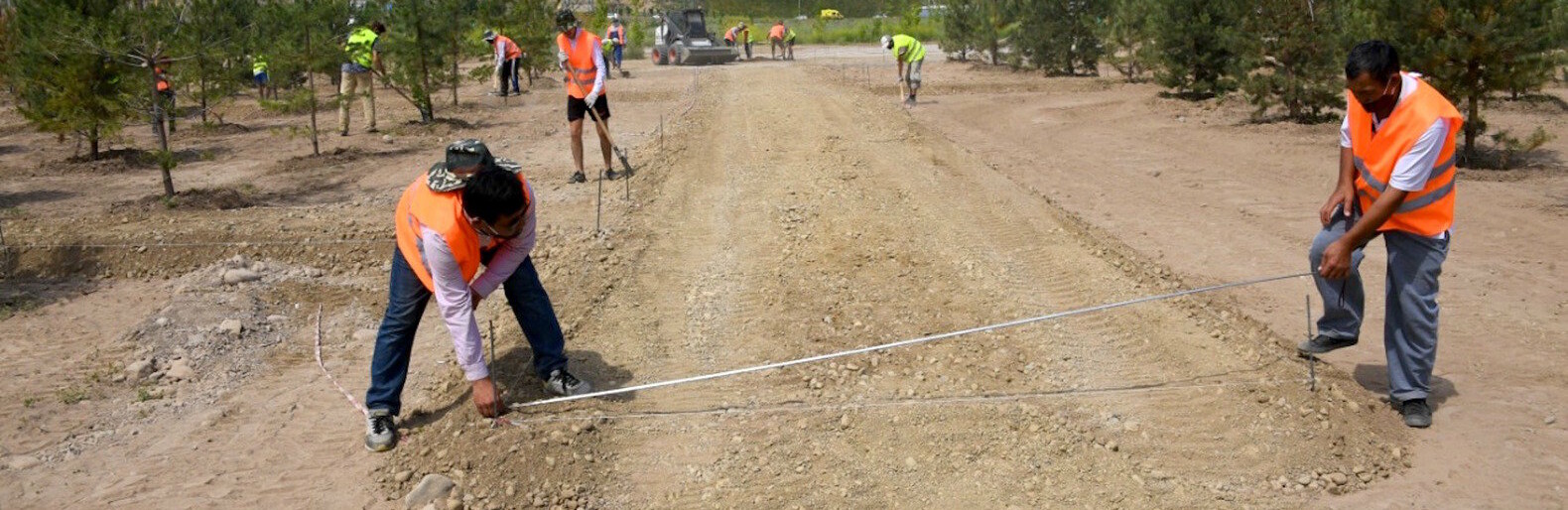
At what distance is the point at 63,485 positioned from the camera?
15.3ft

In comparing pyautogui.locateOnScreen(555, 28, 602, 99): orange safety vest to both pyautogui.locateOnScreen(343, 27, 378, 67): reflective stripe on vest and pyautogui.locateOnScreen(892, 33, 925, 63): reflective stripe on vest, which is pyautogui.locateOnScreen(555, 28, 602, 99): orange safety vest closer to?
pyautogui.locateOnScreen(343, 27, 378, 67): reflective stripe on vest

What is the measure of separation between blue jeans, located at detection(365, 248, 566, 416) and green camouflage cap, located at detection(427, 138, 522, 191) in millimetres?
440

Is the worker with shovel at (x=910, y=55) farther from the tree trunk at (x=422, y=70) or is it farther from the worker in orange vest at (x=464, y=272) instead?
the worker in orange vest at (x=464, y=272)

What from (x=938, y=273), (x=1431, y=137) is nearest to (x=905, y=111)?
(x=938, y=273)

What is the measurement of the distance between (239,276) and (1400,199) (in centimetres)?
682

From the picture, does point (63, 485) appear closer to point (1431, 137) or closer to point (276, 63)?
point (1431, 137)

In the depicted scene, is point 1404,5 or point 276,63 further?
point 276,63

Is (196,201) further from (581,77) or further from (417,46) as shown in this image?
(417,46)

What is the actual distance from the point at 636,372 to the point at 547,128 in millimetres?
10843

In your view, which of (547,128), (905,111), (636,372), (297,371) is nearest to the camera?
(636,372)

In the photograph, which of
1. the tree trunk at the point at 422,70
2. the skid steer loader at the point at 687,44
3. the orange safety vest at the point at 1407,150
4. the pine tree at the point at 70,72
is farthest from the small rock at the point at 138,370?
the skid steer loader at the point at 687,44

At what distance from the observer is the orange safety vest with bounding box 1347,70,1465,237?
14.6 feet

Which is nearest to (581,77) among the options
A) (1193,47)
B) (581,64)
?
(581,64)

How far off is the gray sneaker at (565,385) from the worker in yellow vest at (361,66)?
1032 cm
